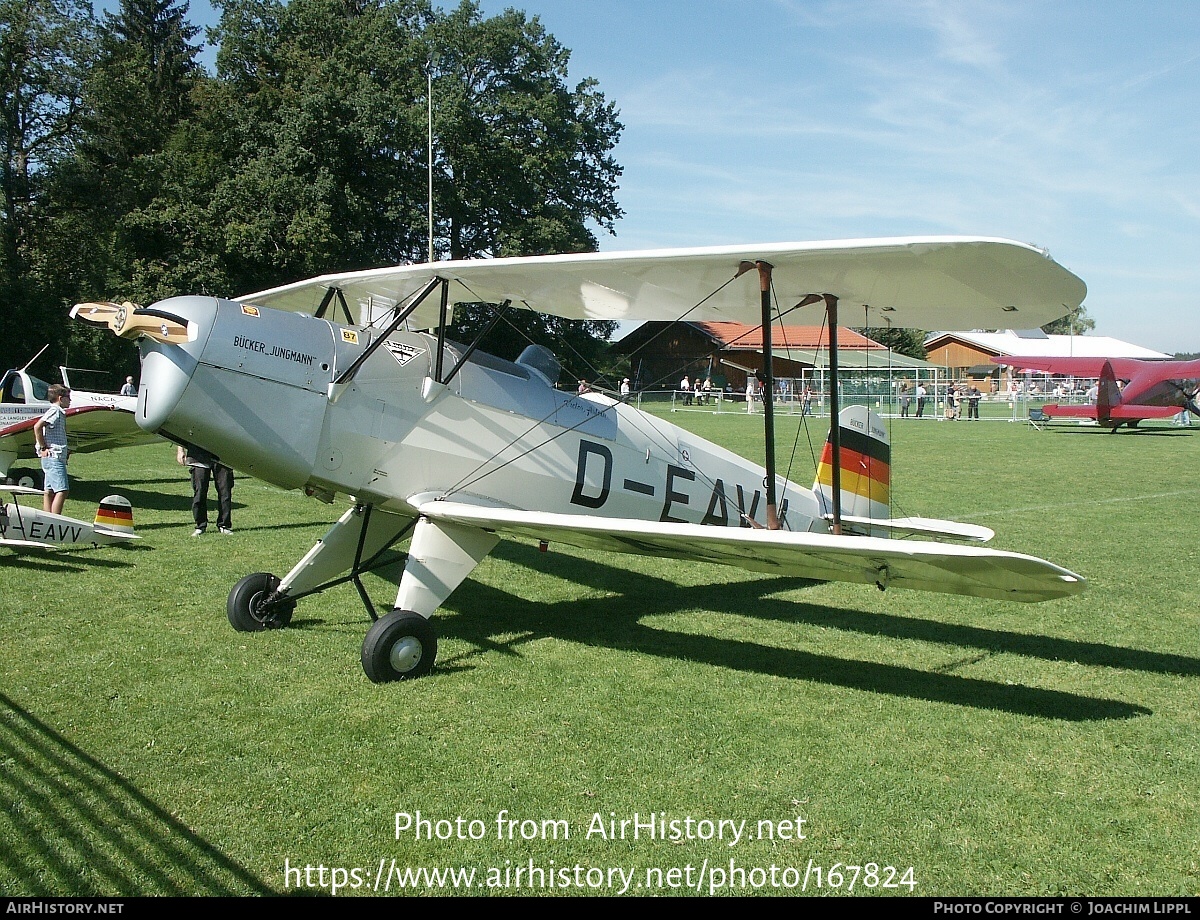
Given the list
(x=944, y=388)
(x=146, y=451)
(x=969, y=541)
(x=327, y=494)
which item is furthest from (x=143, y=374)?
(x=944, y=388)

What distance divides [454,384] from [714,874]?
12.6ft

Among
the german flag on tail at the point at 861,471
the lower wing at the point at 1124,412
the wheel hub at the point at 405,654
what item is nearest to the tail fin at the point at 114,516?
the wheel hub at the point at 405,654

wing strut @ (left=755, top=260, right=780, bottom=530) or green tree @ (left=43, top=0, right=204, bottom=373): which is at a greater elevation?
green tree @ (left=43, top=0, right=204, bottom=373)

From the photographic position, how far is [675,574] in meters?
8.78

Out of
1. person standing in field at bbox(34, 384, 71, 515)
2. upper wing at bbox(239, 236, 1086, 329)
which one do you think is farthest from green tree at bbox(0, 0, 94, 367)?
upper wing at bbox(239, 236, 1086, 329)

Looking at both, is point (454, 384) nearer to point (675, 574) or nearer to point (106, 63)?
point (675, 574)

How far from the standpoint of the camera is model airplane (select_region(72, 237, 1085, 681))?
4.97 metres

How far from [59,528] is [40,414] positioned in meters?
6.49

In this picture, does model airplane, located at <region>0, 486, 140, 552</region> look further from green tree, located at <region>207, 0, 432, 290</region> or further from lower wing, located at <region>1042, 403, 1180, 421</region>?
lower wing, located at <region>1042, 403, 1180, 421</region>

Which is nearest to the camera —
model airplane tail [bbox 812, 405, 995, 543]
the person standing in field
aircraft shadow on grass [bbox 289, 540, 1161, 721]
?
aircraft shadow on grass [bbox 289, 540, 1161, 721]

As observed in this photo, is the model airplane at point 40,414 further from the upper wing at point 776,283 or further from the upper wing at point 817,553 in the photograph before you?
the upper wing at point 817,553

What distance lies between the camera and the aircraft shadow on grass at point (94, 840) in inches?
123

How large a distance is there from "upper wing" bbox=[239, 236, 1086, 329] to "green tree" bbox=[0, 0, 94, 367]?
30924 millimetres

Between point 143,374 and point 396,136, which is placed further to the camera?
point 396,136
